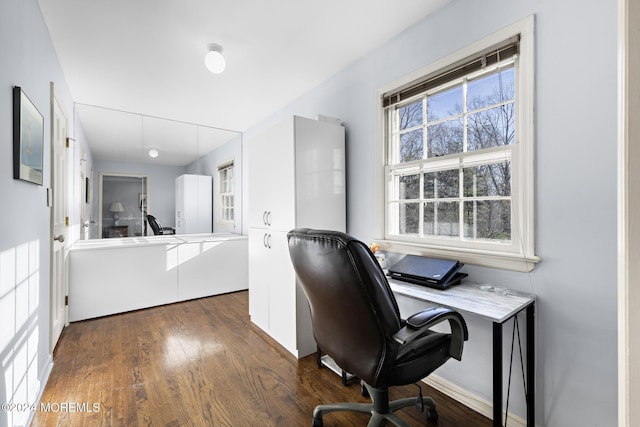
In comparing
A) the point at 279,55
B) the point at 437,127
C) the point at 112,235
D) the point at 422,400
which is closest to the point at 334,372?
the point at 422,400

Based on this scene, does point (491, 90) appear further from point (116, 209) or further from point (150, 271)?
point (116, 209)

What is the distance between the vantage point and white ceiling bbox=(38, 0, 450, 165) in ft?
6.36

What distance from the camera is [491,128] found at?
1755 millimetres

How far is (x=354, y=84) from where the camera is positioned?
2613mm

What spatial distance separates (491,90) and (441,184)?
2.07 feet

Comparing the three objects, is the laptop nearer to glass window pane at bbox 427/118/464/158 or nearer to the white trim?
glass window pane at bbox 427/118/464/158

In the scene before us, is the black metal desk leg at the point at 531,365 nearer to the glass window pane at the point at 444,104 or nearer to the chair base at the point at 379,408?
the chair base at the point at 379,408

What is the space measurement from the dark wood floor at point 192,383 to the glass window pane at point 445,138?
161 cm

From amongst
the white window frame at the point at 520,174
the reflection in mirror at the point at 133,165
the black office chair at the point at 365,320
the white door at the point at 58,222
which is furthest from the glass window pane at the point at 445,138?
the reflection in mirror at the point at 133,165

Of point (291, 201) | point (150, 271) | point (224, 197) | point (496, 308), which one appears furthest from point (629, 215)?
point (224, 197)

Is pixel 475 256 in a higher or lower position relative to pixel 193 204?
lower

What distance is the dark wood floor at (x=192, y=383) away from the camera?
166cm

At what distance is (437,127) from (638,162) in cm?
161

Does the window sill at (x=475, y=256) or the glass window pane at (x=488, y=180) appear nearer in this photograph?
the window sill at (x=475, y=256)
